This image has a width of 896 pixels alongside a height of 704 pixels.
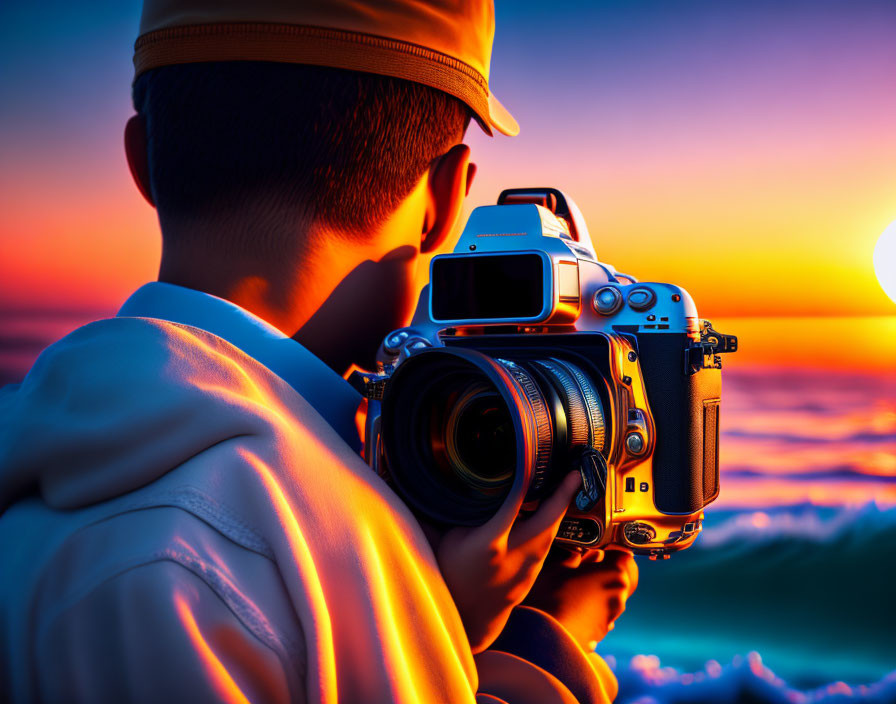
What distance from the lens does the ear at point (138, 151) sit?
0.76 metres

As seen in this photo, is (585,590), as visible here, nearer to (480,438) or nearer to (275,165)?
(480,438)

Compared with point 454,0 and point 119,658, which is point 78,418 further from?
point 454,0

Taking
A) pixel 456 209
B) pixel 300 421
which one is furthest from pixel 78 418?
pixel 456 209

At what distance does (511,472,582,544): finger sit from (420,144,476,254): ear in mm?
287

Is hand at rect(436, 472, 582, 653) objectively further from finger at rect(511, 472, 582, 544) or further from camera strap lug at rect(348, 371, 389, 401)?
camera strap lug at rect(348, 371, 389, 401)

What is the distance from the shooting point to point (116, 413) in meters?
0.45

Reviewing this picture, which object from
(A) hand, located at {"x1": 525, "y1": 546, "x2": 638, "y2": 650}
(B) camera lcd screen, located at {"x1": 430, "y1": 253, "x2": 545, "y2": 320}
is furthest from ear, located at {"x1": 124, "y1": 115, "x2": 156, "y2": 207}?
(A) hand, located at {"x1": 525, "y1": 546, "x2": 638, "y2": 650}

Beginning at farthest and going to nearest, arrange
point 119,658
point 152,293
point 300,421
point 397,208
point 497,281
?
1. point 497,281
2. point 397,208
3. point 152,293
4. point 300,421
5. point 119,658

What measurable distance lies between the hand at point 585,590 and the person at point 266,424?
7 cm

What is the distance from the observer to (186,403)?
46 cm

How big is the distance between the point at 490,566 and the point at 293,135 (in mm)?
390

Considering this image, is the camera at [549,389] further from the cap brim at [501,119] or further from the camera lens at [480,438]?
the cap brim at [501,119]

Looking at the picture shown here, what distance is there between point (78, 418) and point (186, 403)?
59mm

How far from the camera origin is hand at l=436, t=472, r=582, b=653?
64 cm
